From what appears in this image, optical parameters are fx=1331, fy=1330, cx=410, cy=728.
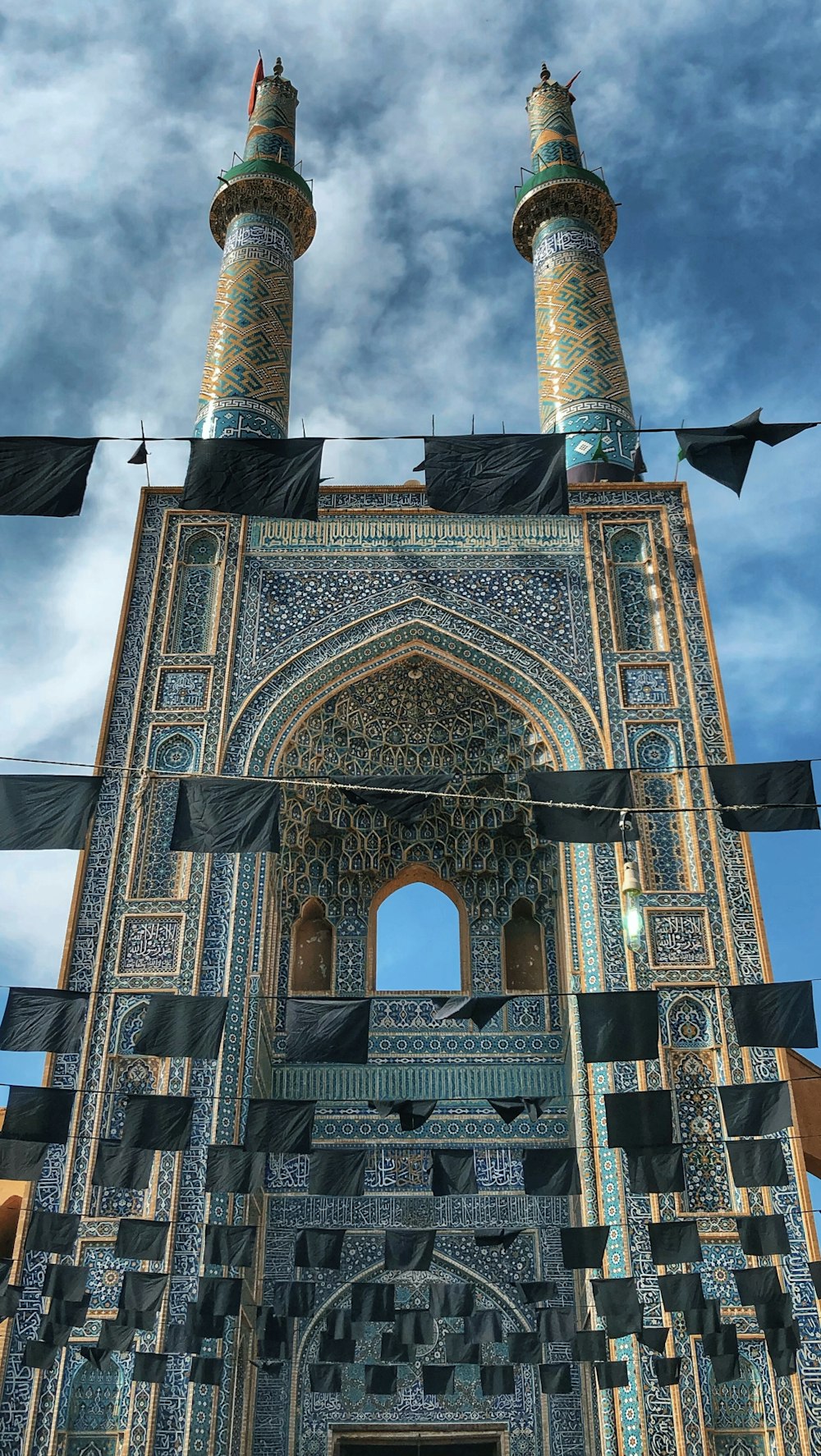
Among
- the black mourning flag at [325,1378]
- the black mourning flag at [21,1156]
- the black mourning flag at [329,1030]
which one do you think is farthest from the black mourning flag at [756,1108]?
the black mourning flag at [21,1156]

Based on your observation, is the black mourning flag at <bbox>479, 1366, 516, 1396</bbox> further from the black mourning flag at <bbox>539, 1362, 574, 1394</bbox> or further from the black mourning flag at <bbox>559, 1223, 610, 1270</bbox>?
the black mourning flag at <bbox>559, 1223, 610, 1270</bbox>

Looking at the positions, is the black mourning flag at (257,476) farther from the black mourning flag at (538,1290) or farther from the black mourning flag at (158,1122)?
the black mourning flag at (538,1290)

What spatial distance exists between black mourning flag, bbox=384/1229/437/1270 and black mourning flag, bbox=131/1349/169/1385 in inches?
66.0

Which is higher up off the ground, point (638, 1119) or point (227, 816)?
point (227, 816)

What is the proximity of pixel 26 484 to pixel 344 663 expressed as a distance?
12.3ft

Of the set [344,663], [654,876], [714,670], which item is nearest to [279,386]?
[344,663]

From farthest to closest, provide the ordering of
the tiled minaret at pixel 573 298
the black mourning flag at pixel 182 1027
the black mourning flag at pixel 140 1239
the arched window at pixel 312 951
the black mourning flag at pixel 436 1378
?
1. the tiled minaret at pixel 573 298
2. the arched window at pixel 312 951
3. the black mourning flag at pixel 436 1378
4. the black mourning flag at pixel 182 1027
5. the black mourning flag at pixel 140 1239

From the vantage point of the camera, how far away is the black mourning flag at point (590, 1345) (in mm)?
8906

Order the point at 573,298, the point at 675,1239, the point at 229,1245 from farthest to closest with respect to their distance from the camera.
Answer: the point at 573,298, the point at 675,1239, the point at 229,1245

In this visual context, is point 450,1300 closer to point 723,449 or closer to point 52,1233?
point 52,1233

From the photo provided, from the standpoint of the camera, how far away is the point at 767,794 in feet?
30.1

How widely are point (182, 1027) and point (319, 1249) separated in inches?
73.9

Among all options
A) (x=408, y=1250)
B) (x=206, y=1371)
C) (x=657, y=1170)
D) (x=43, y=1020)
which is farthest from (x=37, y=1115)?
(x=657, y=1170)

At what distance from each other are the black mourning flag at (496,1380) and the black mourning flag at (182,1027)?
3321 mm
